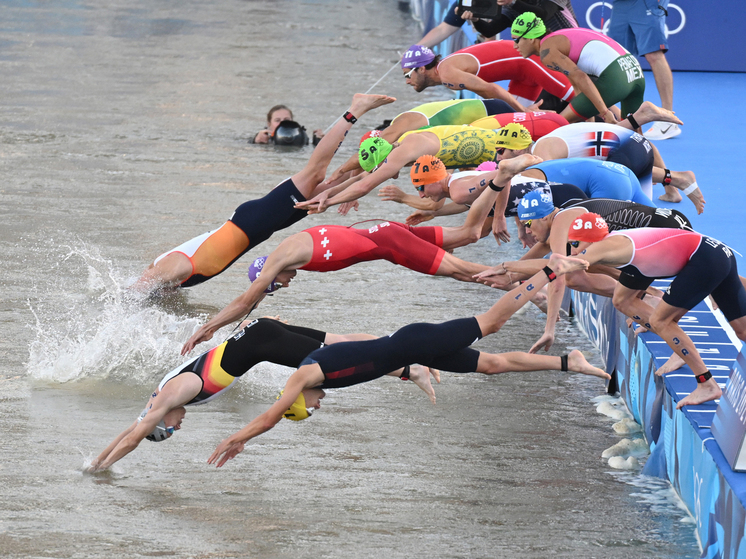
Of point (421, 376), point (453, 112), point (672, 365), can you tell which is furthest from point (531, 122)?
point (672, 365)

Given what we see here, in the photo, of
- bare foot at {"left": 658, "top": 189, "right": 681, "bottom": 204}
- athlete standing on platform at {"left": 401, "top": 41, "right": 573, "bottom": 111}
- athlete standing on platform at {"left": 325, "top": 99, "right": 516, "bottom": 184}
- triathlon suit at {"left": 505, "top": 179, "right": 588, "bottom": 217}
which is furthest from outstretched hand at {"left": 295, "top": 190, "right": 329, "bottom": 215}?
bare foot at {"left": 658, "top": 189, "right": 681, "bottom": 204}

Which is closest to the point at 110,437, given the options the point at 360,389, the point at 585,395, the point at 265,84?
the point at 360,389

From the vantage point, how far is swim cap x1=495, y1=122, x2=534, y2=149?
7.57m

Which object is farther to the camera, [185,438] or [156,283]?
[156,283]

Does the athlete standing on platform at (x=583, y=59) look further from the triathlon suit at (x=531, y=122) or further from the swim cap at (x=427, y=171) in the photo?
the swim cap at (x=427, y=171)

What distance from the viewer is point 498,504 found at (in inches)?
237

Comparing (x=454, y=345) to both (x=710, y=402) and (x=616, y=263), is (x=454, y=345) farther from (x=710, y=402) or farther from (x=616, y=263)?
(x=710, y=402)

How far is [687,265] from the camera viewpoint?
18.9 feet

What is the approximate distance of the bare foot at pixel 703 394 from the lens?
5.81 m

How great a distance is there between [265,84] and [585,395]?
37.5 ft

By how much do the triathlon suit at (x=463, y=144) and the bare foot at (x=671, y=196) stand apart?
1964 mm

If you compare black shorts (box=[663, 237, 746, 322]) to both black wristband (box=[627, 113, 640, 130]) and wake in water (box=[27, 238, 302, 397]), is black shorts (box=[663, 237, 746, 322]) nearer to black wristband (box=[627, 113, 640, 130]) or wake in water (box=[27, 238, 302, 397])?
wake in water (box=[27, 238, 302, 397])

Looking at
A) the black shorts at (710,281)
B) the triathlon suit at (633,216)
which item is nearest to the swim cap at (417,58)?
the triathlon suit at (633,216)

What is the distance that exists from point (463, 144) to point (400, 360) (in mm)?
2580
